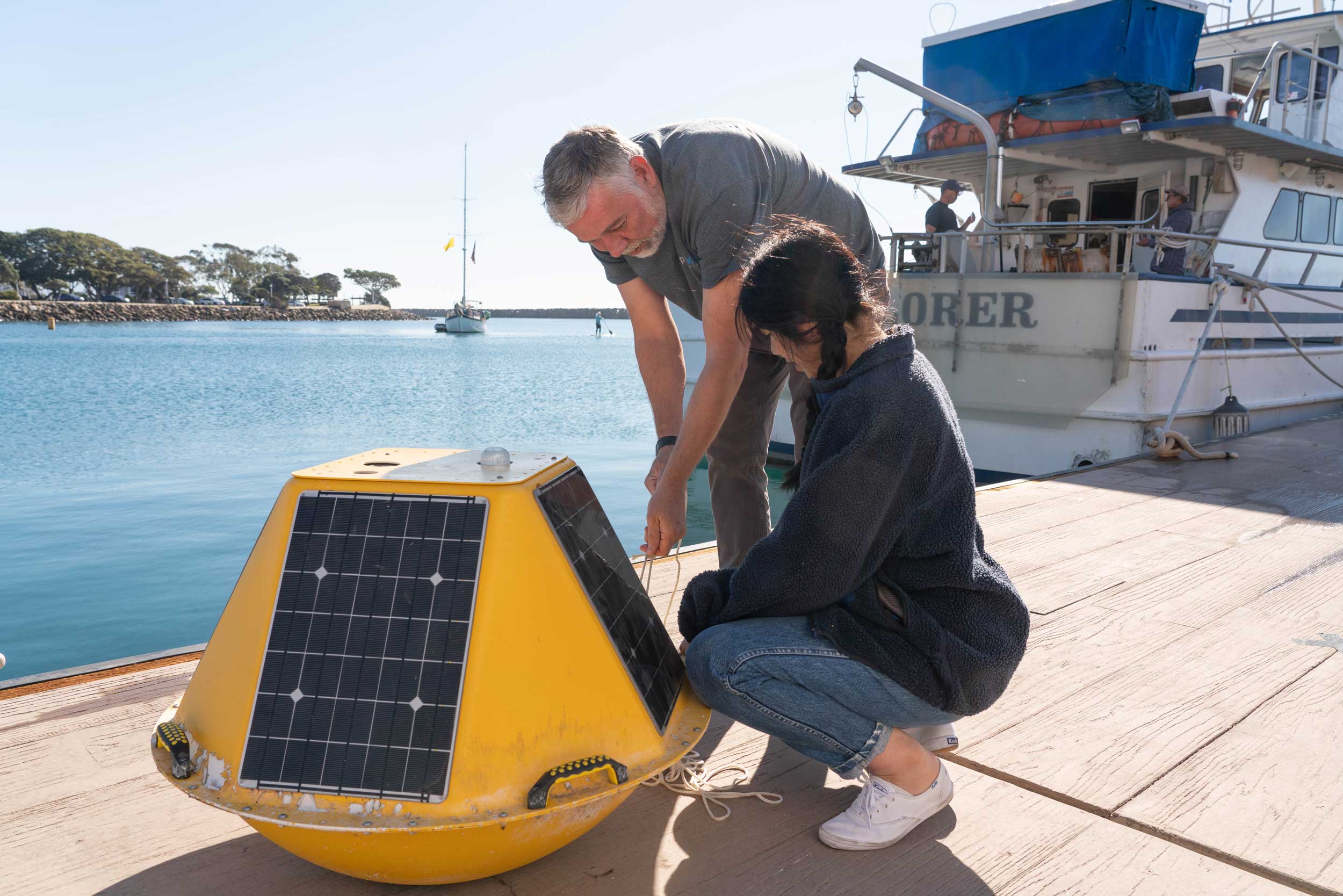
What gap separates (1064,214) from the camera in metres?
10.4

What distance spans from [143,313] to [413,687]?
355 feet

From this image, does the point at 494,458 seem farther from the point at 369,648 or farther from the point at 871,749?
the point at 871,749

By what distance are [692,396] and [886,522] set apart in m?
0.67

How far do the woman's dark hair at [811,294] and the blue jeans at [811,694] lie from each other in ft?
1.70

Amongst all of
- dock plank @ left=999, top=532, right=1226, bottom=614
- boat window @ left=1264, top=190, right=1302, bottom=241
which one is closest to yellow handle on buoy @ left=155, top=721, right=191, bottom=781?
→ dock plank @ left=999, top=532, right=1226, bottom=614

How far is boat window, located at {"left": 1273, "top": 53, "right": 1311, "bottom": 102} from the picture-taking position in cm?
1009

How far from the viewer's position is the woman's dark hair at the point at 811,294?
164 centimetres

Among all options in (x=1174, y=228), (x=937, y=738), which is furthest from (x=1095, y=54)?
Answer: (x=937, y=738)

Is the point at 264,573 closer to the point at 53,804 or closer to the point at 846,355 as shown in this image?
the point at 53,804

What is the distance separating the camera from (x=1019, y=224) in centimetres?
767

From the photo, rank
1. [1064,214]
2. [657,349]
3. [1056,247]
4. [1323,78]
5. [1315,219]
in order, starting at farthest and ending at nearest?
[1315,219]
[1064,214]
[1323,78]
[1056,247]
[657,349]

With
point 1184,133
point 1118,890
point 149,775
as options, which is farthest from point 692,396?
point 1184,133

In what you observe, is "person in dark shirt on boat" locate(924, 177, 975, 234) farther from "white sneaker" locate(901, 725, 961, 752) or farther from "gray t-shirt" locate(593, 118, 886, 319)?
"white sneaker" locate(901, 725, 961, 752)

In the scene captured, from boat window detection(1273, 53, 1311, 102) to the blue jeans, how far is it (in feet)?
36.3
